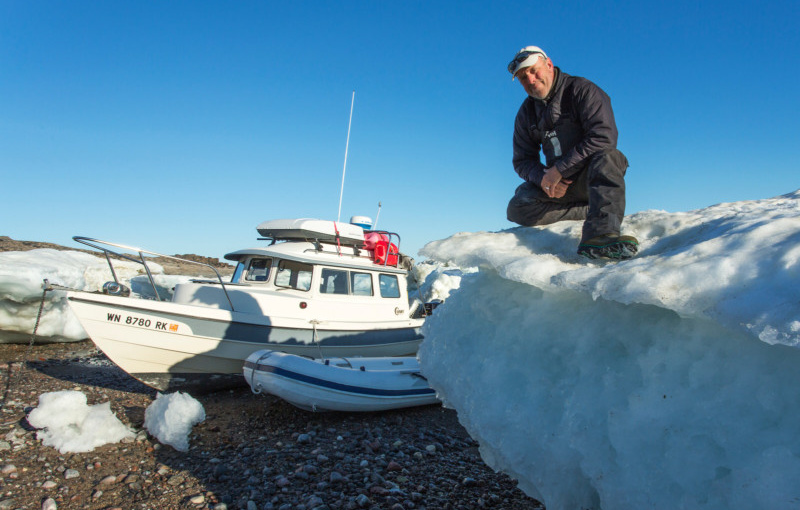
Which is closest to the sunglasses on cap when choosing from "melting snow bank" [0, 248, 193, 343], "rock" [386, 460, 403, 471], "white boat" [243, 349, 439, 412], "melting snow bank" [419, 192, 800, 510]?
"melting snow bank" [419, 192, 800, 510]

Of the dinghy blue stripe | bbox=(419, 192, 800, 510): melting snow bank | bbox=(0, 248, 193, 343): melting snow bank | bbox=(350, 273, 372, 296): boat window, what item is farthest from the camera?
bbox=(0, 248, 193, 343): melting snow bank

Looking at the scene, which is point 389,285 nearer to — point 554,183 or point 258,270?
point 258,270

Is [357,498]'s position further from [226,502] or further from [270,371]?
[270,371]

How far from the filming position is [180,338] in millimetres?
7043

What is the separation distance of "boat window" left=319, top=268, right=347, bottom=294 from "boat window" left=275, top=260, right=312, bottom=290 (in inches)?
10.0

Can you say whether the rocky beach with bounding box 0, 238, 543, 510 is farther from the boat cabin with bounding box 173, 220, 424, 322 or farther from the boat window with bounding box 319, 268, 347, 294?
the boat window with bounding box 319, 268, 347, 294

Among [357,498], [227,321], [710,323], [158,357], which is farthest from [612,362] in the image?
[158,357]

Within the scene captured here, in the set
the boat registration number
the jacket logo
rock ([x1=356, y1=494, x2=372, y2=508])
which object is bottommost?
rock ([x1=356, y1=494, x2=372, y2=508])

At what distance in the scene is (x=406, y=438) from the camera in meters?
6.16

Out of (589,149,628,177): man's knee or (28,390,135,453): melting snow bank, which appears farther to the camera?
(28,390,135,453): melting snow bank

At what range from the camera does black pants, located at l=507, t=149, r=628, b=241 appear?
93.7 inches

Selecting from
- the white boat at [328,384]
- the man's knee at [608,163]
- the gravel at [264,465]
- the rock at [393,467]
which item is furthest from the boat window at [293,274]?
the man's knee at [608,163]

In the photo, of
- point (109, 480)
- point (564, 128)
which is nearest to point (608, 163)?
point (564, 128)

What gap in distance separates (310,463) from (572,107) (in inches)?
175
